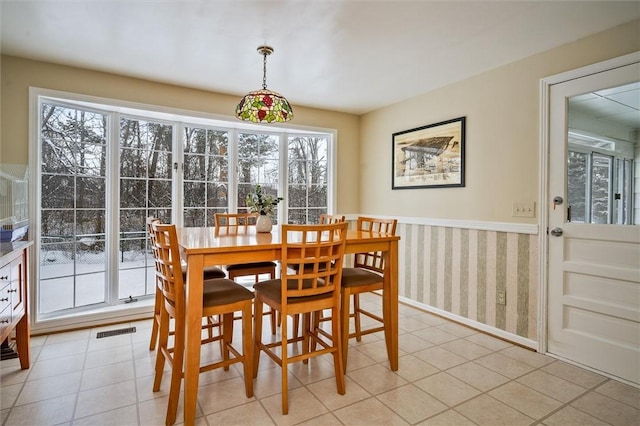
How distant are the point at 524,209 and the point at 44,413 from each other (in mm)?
3559

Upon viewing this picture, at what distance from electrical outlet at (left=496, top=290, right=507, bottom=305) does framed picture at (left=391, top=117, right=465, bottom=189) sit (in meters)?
1.06

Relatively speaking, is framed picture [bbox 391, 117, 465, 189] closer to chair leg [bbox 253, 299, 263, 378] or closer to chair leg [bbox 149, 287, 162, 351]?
chair leg [bbox 253, 299, 263, 378]

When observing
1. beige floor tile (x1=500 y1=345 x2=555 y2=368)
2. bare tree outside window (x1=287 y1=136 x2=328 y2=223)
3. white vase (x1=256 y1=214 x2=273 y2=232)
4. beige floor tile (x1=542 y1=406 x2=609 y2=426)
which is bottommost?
beige floor tile (x1=542 y1=406 x2=609 y2=426)

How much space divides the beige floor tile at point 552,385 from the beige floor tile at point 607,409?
0.05 m

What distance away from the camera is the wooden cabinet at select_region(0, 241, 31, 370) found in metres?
1.98

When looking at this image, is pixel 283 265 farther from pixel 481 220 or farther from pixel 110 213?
pixel 110 213

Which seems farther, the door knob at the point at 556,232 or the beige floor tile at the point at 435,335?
the beige floor tile at the point at 435,335

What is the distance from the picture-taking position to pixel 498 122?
10.0ft

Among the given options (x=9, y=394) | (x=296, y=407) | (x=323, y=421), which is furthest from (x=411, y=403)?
(x=9, y=394)

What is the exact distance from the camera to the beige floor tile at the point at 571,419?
1866 millimetres

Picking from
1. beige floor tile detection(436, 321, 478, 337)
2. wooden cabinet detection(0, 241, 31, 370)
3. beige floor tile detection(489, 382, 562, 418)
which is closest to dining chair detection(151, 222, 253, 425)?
wooden cabinet detection(0, 241, 31, 370)

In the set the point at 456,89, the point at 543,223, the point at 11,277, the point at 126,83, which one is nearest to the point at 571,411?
the point at 543,223

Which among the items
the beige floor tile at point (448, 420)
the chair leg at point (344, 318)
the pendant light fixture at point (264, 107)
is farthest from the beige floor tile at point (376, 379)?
the pendant light fixture at point (264, 107)

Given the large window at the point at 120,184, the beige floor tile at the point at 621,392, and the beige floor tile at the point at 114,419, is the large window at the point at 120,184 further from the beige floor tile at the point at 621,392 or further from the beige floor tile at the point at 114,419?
the beige floor tile at the point at 621,392
